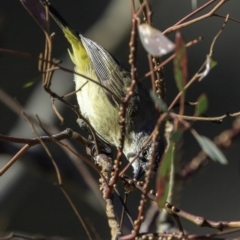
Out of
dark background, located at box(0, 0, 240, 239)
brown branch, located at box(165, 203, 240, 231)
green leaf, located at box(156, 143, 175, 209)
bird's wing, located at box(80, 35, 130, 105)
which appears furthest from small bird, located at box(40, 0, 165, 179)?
green leaf, located at box(156, 143, 175, 209)

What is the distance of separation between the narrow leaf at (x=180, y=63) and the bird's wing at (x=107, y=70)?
300cm

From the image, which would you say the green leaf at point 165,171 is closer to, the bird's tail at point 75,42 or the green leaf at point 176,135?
the green leaf at point 176,135

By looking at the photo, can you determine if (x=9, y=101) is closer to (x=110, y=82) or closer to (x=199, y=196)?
(x=110, y=82)

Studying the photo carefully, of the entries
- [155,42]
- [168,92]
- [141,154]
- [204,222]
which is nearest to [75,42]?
[141,154]

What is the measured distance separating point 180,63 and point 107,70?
128 inches

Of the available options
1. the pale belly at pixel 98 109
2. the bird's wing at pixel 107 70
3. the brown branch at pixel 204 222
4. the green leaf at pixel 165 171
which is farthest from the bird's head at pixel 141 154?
the green leaf at pixel 165 171

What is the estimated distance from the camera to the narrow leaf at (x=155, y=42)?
1278 millimetres

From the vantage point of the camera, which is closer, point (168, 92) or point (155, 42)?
point (155, 42)

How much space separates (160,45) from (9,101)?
77 centimetres

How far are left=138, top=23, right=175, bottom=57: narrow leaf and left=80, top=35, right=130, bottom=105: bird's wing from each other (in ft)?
9.65

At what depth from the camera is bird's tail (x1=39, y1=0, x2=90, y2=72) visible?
415 centimetres

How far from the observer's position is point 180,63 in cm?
129

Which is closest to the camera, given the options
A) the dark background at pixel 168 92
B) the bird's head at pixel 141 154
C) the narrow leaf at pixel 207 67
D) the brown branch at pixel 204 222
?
the narrow leaf at pixel 207 67

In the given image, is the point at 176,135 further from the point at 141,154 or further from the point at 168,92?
the point at 168,92
